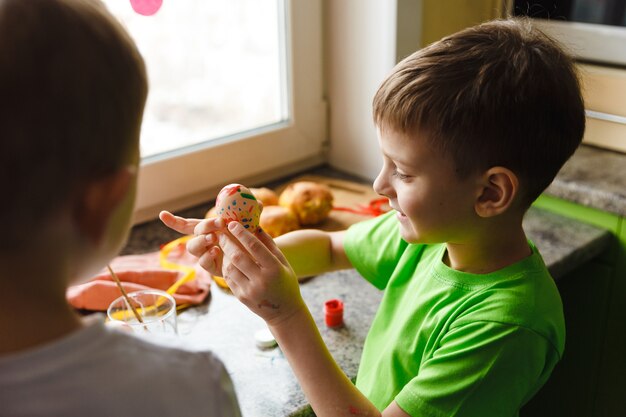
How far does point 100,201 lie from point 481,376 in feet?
1.56

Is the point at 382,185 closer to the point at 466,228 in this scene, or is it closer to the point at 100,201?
the point at 466,228

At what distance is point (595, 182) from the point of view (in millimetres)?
1352

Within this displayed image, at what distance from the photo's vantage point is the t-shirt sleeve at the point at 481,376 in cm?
77

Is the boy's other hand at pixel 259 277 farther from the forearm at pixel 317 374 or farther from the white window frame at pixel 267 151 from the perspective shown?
the white window frame at pixel 267 151

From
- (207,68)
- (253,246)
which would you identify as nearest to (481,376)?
(253,246)

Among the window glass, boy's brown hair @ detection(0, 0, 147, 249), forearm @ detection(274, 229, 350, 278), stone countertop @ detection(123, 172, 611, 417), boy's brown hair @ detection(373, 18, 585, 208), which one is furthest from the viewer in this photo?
the window glass

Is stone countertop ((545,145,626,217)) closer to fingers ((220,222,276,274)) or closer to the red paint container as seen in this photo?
the red paint container

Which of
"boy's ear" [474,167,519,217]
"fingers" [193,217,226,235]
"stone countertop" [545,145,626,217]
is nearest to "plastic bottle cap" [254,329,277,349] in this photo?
"fingers" [193,217,226,235]

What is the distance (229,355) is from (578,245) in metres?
0.67

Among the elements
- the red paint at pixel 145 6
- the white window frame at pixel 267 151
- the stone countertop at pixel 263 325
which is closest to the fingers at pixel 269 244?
the stone countertop at pixel 263 325

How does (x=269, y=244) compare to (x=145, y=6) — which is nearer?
(x=269, y=244)

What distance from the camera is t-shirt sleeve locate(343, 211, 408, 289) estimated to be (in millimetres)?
1014

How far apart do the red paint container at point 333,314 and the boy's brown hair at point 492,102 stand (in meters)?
0.35

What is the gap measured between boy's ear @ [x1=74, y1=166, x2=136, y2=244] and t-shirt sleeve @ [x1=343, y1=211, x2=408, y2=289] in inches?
21.8
